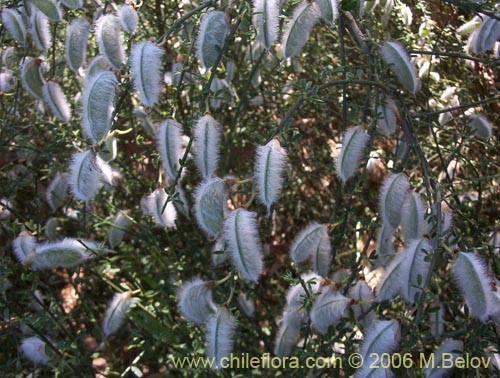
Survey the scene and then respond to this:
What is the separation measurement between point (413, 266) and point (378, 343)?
19 centimetres

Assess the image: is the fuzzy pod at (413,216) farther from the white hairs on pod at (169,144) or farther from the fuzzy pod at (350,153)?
the white hairs on pod at (169,144)

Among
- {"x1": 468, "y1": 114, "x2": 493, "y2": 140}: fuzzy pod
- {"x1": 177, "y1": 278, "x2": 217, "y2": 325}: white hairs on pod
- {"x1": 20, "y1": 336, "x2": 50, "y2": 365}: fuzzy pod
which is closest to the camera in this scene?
{"x1": 177, "y1": 278, "x2": 217, "y2": 325}: white hairs on pod

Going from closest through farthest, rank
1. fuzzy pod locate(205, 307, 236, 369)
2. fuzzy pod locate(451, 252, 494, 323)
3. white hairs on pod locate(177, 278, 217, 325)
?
fuzzy pod locate(451, 252, 494, 323) < fuzzy pod locate(205, 307, 236, 369) < white hairs on pod locate(177, 278, 217, 325)

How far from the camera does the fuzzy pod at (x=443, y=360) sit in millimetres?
1420

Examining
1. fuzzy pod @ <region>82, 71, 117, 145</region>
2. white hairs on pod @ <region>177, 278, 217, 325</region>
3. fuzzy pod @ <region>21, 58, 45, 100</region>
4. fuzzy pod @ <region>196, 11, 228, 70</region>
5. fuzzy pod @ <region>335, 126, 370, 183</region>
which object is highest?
fuzzy pod @ <region>196, 11, 228, 70</region>

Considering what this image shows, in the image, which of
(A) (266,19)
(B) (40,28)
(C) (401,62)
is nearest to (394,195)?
(C) (401,62)

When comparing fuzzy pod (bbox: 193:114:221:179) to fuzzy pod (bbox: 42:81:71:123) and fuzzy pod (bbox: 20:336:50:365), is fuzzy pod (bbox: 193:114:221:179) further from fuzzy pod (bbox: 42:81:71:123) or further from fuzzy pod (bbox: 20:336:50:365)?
fuzzy pod (bbox: 20:336:50:365)

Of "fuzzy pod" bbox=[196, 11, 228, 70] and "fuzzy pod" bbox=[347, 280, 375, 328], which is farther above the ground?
"fuzzy pod" bbox=[196, 11, 228, 70]

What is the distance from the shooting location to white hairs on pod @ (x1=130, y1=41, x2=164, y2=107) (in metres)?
1.32

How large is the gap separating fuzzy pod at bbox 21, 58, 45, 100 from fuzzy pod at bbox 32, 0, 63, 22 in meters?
0.22

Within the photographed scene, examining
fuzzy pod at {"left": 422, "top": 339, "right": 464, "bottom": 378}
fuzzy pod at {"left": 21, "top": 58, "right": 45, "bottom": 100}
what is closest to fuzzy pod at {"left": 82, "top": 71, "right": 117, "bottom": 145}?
fuzzy pod at {"left": 21, "top": 58, "right": 45, "bottom": 100}

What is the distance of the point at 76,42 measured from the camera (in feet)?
5.49

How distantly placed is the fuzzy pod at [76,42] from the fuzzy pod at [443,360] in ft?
4.22

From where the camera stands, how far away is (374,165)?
8.49ft
